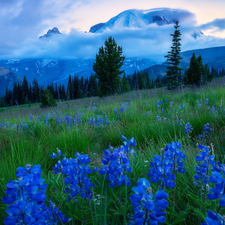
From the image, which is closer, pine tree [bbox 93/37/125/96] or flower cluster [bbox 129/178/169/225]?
flower cluster [bbox 129/178/169/225]

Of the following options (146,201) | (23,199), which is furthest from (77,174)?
(146,201)

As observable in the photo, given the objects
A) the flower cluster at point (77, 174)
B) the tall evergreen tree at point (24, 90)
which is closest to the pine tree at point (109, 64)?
the flower cluster at point (77, 174)

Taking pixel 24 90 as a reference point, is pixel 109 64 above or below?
below

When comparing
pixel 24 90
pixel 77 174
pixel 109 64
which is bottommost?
pixel 77 174

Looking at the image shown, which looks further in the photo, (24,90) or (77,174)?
(24,90)

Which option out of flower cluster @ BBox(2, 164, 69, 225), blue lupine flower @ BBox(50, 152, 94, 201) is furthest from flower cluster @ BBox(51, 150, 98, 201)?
flower cluster @ BBox(2, 164, 69, 225)

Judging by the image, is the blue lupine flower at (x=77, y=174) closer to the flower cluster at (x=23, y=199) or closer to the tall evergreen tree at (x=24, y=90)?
the flower cluster at (x=23, y=199)

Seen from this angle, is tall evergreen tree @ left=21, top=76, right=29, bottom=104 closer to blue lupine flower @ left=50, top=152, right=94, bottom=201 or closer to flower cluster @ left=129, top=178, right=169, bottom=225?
blue lupine flower @ left=50, top=152, right=94, bottom=201

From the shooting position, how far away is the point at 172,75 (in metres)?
25.8

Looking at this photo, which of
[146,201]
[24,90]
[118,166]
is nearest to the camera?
[146,201]

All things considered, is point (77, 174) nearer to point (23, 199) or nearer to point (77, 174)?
point (77, 174)

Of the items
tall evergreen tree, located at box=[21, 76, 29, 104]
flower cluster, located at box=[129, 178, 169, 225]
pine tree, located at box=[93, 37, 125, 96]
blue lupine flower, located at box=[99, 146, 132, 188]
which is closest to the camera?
flower cluster, located at box=[129, 178, 169, 225]

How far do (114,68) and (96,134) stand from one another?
982 inches

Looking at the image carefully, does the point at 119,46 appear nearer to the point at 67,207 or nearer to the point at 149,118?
the point at 149,118
